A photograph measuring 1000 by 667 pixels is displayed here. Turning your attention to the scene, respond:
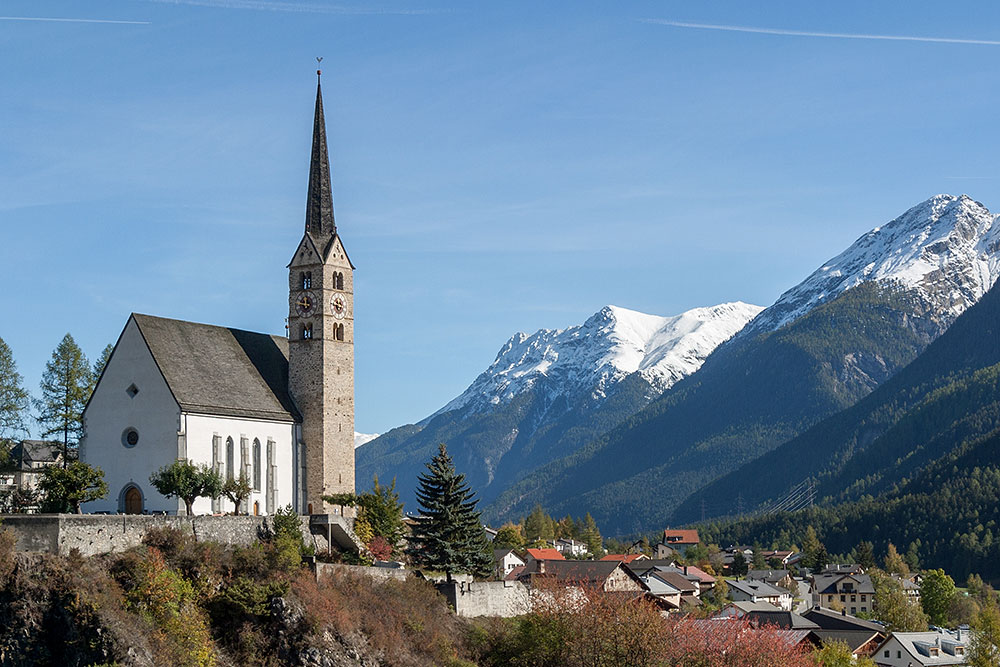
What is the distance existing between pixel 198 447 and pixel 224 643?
19081 mm

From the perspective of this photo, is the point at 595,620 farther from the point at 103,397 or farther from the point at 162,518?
the point at 103,397

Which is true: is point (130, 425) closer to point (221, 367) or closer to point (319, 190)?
point (221, 367)

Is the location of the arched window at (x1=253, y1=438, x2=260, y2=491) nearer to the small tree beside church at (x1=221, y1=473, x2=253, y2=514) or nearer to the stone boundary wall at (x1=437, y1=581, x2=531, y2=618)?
the small tree beside church at (x1=221, y1=473, x2=253, y2=514)

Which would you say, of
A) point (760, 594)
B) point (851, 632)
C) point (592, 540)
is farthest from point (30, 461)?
point (592, 540)

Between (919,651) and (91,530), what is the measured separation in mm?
77704

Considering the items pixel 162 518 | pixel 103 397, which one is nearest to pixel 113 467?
pixel 103 397

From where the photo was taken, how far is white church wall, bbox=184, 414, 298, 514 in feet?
251

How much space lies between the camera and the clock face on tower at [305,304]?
3465 inches

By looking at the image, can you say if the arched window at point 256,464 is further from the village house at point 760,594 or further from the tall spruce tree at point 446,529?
the village house at point 760,594

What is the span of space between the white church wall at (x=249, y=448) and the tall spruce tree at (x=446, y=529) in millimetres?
8842

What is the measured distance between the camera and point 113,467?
75.7 m

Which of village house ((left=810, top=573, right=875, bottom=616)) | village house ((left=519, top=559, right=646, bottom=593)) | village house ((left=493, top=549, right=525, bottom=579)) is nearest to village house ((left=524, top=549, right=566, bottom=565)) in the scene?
village house ((left=493, top=549, right=525, bottom=579))

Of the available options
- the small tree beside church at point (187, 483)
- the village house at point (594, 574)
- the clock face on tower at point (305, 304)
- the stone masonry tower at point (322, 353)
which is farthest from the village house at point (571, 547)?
the small tree beside church at point (187, 483)

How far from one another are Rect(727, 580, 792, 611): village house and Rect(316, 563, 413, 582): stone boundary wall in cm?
7486
